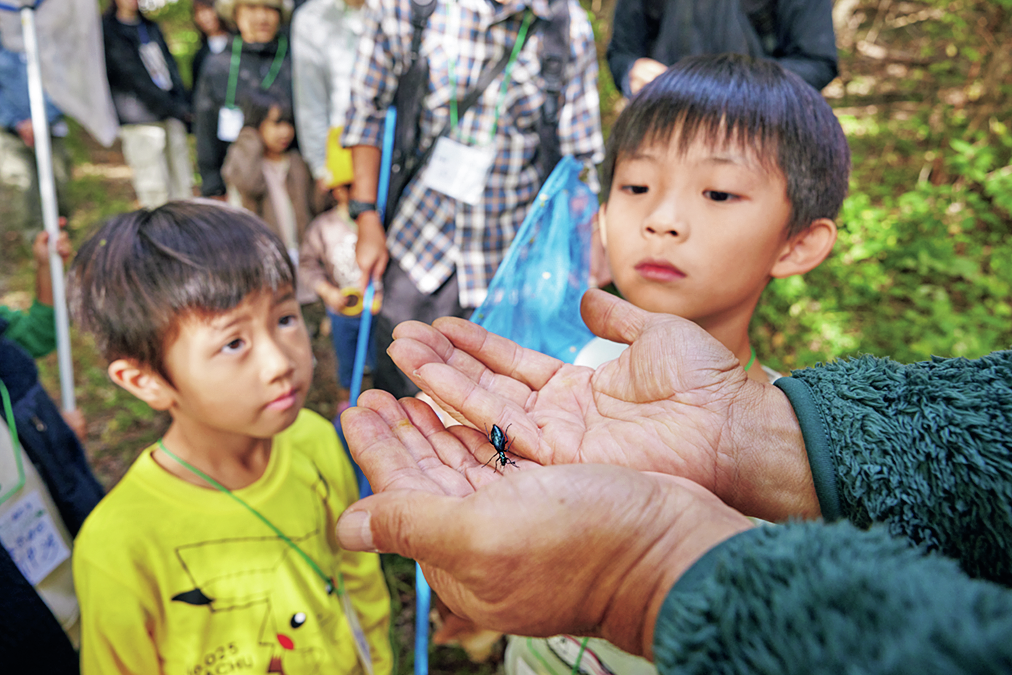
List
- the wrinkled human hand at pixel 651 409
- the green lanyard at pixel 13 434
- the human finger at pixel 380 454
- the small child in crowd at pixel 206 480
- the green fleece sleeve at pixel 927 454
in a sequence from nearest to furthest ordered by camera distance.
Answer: the green fleece sleeve at pixel 927 454
the human finger at pixel 380 454
the wrinkled human hand at pixel 651 409
the small child in crowd at pixel 206 480
the green lanyard at pixel 13 434

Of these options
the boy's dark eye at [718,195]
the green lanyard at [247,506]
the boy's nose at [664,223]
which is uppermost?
the boy's dark eye at [718,195]

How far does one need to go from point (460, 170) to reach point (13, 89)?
17.6 feet

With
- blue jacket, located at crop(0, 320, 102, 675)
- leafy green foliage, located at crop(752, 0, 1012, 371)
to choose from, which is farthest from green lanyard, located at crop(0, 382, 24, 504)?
leafy green foliage, located at crop(752, 0, 1012, 371)

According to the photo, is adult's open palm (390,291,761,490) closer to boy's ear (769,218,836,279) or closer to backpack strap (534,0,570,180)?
boy's ear (769,218,836,279)

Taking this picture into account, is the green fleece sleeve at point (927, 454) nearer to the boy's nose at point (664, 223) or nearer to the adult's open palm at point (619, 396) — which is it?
the adult's open palm at point (619, 396)

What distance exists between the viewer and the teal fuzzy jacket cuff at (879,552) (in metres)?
0.66

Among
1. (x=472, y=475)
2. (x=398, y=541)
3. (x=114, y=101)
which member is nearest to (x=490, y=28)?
(x=472, y=475)

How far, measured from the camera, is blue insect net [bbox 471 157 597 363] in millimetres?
2123

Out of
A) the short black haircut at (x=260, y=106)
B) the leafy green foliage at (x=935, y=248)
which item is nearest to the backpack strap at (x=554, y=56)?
the leafy green foliage at (x=935, y=248)

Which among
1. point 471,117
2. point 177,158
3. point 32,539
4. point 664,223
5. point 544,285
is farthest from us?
point 177,158

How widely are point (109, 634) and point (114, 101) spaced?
23.0 feet

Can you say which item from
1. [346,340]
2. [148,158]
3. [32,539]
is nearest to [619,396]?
[32,539]

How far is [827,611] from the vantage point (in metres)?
0.71

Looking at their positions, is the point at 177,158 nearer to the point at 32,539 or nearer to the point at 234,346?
the point at 32,539
